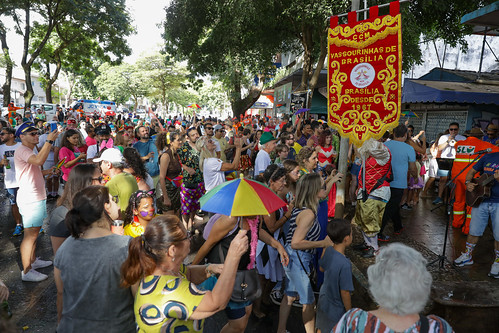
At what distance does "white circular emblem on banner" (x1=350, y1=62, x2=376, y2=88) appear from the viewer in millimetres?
4690

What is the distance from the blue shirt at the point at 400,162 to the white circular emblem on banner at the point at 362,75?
1435mm

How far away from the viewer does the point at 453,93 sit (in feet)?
29.2

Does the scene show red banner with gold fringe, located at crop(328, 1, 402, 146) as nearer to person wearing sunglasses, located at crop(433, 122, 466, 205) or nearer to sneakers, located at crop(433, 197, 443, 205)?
person wearing sunglasses, located at crop(433, 122, 466, 205)

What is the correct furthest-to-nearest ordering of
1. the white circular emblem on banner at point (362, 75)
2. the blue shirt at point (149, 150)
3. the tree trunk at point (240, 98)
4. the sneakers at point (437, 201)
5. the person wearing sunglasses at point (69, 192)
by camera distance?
A: the tree trunk at point (240, 98) → the sneakers at point (437, 201) → the blue shirt at point (149, 150) → the white circular emblem on banner at point (362, 75) → the person wearing sunglasses at point (69, 192)

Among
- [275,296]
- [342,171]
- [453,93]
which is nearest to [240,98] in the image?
[453,93]

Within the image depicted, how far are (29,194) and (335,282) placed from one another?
4093mm

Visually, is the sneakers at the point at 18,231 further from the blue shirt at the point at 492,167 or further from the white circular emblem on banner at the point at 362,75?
the blue shirt at the point at 492,167

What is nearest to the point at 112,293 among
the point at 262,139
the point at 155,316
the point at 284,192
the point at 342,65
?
the point at 155,316

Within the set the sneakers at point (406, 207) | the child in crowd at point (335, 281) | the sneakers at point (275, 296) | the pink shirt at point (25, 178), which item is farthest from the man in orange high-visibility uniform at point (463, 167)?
the pink shirt at point (25, 178)

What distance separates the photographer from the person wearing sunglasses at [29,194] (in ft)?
14.7

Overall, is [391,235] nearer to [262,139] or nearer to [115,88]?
[262,139]

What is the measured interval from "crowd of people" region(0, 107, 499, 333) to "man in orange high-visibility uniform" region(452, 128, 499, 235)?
951 millimetres

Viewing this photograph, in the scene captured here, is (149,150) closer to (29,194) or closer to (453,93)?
(29,194)

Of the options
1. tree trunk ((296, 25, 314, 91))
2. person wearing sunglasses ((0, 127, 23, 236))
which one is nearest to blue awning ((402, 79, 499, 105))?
tree trunk ((296, 25, 314, 91))
